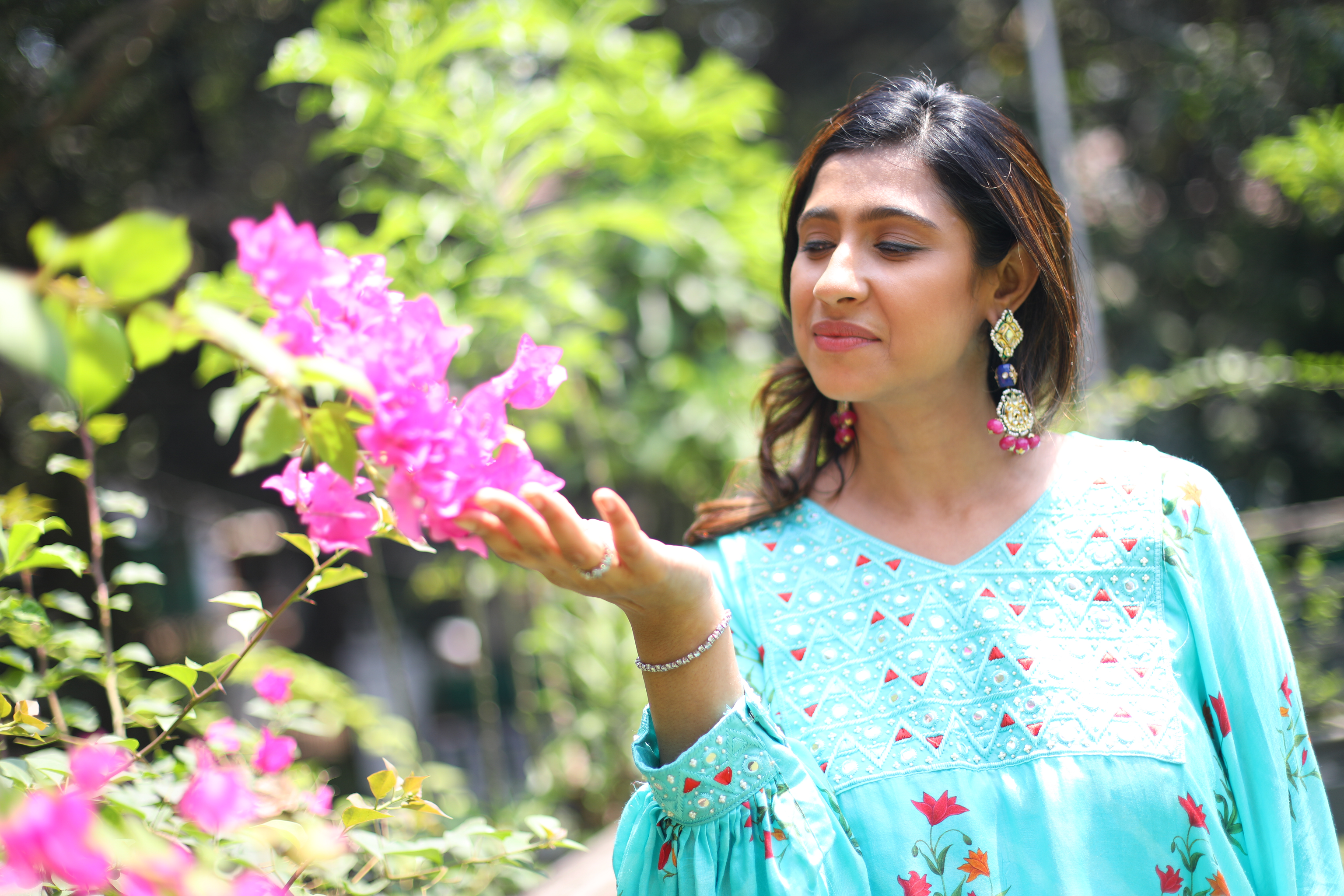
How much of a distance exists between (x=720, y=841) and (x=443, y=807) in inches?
51.4

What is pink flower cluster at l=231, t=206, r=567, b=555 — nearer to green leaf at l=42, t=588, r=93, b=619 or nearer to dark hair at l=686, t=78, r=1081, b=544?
green leaf at l=42, t=588, r=93, b=619

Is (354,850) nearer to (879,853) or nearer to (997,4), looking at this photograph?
(879,853)

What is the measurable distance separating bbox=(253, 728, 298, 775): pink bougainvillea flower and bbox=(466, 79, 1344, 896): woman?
0.41 metres

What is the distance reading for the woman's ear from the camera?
1.37 metres

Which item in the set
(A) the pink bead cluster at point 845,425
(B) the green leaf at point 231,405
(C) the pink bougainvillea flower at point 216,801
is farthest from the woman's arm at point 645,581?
(B) the green leaf at point 231,405

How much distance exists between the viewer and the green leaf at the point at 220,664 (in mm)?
934

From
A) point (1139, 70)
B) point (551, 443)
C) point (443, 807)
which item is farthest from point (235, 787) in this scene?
point (1139, 70)

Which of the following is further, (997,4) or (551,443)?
(997,4)

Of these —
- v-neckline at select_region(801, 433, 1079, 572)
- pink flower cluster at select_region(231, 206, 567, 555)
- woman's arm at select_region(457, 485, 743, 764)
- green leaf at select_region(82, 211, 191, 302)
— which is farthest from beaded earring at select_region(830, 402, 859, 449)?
green leaf at select_region(82, 211, 191, 302)

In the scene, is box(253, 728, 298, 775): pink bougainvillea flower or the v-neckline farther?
the v-neckline

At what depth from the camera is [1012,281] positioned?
1.41 m

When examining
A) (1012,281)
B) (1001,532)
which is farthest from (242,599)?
(1012,281)

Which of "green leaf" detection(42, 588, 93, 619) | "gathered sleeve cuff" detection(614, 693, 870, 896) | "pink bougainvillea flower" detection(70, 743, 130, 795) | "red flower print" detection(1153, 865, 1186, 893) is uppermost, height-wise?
"pink bougainvillea flower" detection(70, 743, 130, 795)

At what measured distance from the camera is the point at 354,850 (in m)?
1.21
